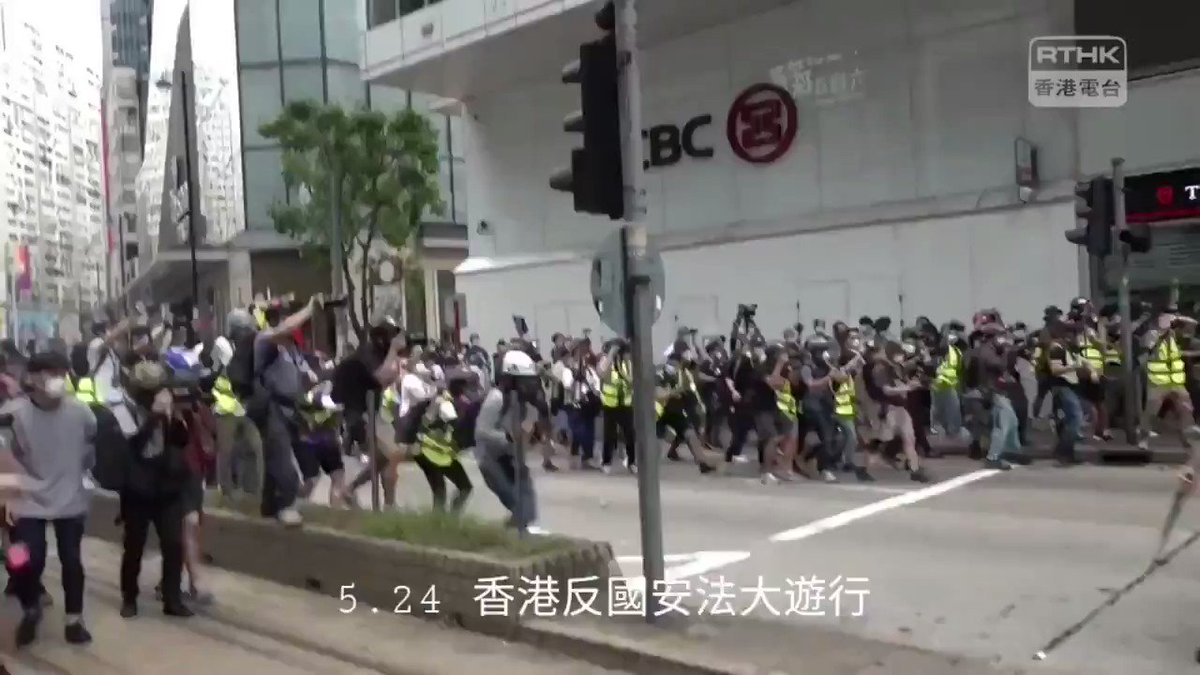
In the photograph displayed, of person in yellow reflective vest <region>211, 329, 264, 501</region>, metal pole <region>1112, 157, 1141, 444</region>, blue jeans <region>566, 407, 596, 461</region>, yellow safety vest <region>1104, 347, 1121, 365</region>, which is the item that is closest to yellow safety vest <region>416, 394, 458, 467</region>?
person in yellow reflective vest <region>211, 329, 264, 501</region>

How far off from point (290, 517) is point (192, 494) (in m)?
0.93

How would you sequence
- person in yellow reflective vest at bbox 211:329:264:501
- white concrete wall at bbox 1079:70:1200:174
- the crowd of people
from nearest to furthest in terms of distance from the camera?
1. the crowd of people
2. person in yellow reflective vest at bbox 211:329:264:501
3. white concrete wall at bbox 1079:70:1200:174

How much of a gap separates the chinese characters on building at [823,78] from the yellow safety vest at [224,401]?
46.8 ft

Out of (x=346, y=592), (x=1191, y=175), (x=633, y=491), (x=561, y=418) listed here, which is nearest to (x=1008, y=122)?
(x=1191, y=175)

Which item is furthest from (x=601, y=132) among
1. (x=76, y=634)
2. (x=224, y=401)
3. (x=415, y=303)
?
(x=415, y=303)

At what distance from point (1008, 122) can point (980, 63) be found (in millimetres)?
1095

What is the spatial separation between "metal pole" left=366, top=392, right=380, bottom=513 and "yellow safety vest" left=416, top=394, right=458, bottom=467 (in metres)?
0.40

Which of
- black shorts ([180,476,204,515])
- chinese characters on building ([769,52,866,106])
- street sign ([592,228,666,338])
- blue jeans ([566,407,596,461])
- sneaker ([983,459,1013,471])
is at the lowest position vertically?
sneaker ([983,459,1013,471])

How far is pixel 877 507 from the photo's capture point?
37.2 ft

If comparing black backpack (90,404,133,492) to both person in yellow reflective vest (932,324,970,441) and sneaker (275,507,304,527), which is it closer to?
sneaker (275,507,304,527)

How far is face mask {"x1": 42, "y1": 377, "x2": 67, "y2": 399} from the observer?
6867 mm

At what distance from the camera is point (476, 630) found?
7.21 m

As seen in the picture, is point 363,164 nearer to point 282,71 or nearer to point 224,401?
point 282,71

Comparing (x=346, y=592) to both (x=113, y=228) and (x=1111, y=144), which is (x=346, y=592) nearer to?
(x=1111, y=144)
